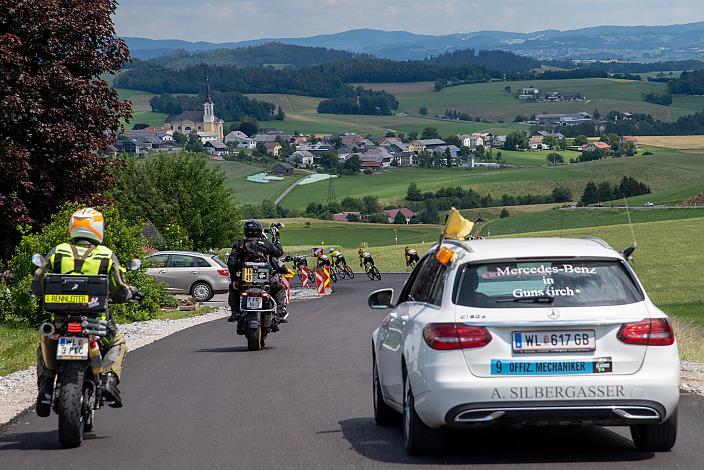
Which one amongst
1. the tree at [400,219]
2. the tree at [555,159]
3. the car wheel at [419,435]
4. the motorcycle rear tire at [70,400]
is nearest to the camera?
the car wheel at [419,435]

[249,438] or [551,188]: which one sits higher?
[249,438]

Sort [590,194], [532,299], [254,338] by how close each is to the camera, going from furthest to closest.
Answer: [590,194], [254,338], [532,299]

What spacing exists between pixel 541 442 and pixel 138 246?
1731cm

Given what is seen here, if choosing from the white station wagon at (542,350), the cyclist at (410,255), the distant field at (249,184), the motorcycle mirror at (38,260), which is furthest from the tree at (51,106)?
the distant field at (249,184)

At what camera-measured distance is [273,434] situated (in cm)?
1003

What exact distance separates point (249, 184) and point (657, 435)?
140424mm

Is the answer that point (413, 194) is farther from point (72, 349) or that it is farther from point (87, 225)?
point (72, 349)

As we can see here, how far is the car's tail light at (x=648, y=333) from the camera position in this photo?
8.46 metres

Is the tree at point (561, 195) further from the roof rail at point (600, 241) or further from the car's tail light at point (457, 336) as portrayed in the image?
the car's tail light at point (457, 336)

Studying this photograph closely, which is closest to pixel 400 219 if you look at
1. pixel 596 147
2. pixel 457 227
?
pixel 596 147

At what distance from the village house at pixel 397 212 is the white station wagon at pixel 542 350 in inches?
3984

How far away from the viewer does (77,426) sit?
9.49 metres

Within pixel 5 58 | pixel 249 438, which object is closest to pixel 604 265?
pixel 249 438

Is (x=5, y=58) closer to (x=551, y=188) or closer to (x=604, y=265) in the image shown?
(x=604, y=265)
